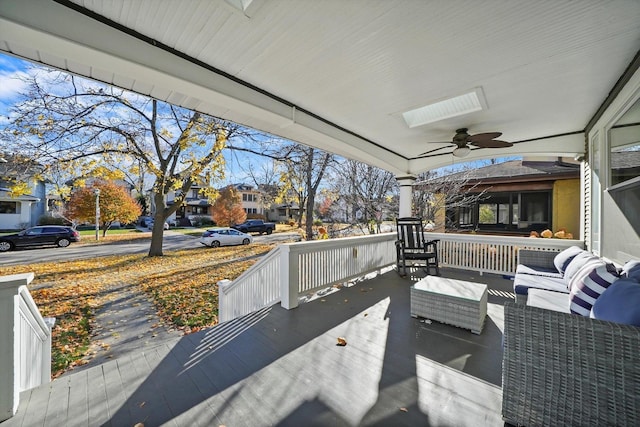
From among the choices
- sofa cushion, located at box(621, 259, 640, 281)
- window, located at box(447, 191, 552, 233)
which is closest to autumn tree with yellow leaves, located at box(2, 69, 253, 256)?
sofa cushion, located at box(621, 259, 640, 281)

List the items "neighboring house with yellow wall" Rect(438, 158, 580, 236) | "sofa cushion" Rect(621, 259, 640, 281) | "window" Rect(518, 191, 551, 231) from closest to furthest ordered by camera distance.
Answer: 1. "sofa cushion" Rect(621, 259, 640, 281)
2. "neighboring house with yellow wall" Rect(438, 158, 580, 236)
3. "window" Rect(518, 191, 551, 231)

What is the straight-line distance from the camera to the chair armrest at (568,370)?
1258 millimetres

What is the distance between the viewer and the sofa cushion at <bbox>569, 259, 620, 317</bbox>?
1933 mm

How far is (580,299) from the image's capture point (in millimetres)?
2012

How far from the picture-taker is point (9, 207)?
15.9 m

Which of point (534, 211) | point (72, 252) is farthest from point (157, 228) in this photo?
point (534, 211)

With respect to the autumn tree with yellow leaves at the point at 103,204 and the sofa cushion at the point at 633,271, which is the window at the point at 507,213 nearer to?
the sofa cushion at the point at 633,271

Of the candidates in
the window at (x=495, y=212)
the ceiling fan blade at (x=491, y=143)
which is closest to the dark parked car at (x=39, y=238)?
the ceiling fan blade at (x=491, y=143)

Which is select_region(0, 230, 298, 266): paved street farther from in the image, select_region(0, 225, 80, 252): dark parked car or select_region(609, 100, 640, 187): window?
select_region(609, 100, 640, 187): window

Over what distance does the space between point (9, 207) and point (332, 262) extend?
2228cm

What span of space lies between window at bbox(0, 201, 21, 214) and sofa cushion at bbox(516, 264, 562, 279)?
2457cm

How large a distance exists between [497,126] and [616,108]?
1.31m

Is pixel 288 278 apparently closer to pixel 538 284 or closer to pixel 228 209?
pixel 538 284

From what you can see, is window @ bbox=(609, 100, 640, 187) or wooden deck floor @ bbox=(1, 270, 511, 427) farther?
window @ bbox=(609, 100, 640, 187)
